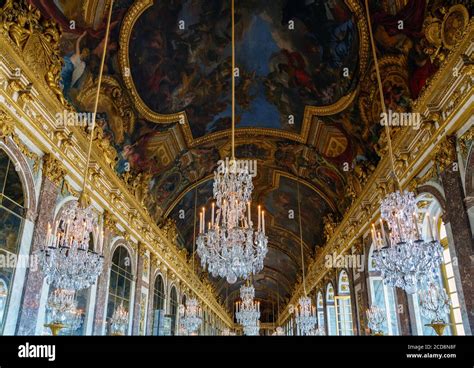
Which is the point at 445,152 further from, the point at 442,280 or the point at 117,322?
the point at 117,322

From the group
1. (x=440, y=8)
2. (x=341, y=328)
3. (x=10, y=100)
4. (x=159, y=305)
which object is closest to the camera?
(x=10, y=100)

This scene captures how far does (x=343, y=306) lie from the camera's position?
17.0 meters

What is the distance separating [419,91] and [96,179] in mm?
8288

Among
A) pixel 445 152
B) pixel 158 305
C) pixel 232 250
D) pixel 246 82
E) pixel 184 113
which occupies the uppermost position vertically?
pixel 246 82

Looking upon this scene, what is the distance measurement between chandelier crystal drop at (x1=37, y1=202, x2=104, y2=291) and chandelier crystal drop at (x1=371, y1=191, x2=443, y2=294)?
4.32 m

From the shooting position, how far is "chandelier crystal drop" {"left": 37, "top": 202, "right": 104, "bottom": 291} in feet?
17.9

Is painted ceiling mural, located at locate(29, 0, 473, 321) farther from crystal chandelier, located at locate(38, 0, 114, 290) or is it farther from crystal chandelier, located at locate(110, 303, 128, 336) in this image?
crystal chandelier, located at locate(110, 303, 128, 336)

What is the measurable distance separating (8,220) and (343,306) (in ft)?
47.6

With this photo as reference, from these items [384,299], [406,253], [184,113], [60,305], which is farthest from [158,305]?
[406,253]

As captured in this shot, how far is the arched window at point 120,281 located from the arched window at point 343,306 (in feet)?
28.1

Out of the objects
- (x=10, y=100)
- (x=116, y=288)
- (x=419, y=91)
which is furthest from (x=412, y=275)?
(x=116, y=288)

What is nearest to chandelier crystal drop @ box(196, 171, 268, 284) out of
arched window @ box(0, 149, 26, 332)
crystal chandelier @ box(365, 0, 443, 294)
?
crystal chandelier @ box(365, 0, 443, 294)
